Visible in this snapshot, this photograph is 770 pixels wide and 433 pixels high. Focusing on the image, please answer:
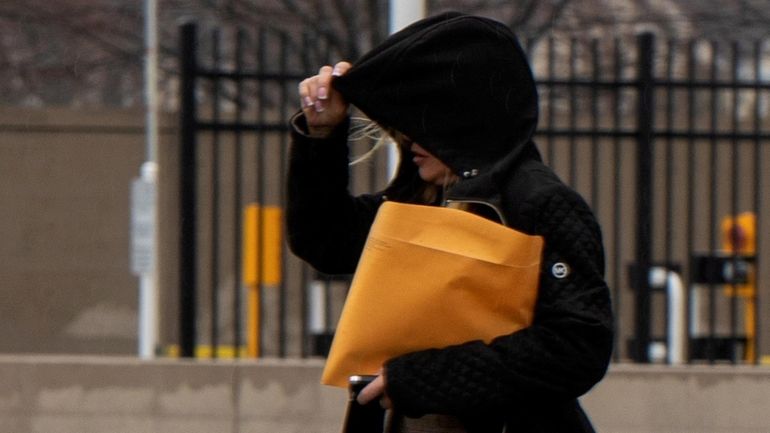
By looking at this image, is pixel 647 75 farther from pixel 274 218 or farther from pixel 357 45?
pixel 357 45

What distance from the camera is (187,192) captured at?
5.98m

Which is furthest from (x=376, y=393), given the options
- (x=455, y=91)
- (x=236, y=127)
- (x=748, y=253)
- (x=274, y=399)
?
(x=748, y=253)

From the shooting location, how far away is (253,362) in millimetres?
5906

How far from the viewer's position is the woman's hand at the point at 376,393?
2.19m

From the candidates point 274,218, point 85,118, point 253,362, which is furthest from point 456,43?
point 85,118

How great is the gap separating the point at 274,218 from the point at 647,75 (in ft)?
5.72

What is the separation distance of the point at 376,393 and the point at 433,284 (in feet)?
0.65

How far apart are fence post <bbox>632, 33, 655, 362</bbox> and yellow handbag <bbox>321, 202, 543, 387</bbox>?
4.01 m

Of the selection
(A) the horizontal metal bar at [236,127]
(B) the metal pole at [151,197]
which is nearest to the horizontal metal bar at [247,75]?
(A) the horizontal metal bar at [236,127]

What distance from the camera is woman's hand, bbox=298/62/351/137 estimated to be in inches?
93.7

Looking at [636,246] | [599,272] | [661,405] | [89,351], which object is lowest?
[89,351]

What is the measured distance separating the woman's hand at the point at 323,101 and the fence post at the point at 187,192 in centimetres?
357

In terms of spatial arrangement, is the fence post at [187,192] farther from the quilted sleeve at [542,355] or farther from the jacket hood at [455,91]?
the quilted sleeve at [542,355]

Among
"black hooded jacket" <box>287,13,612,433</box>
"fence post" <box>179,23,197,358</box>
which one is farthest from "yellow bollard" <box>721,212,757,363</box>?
"black hooded jacket" <box>287,13,612,433</box>
